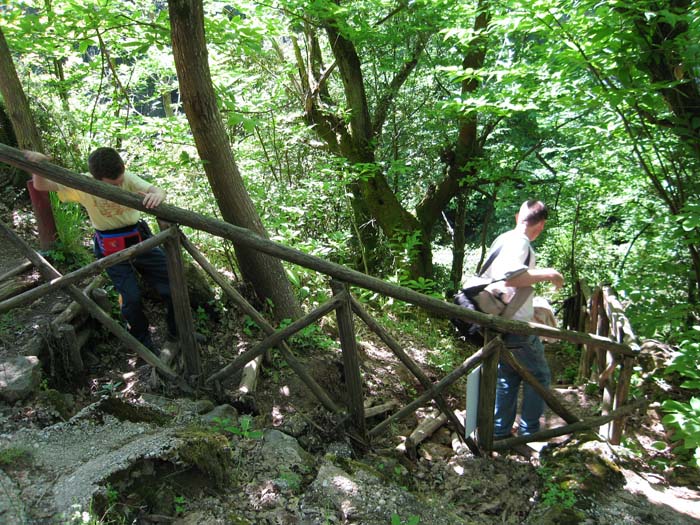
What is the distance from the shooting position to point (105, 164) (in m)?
3.47

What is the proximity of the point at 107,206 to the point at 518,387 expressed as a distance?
11.6 feet

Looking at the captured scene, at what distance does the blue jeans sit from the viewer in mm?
3811

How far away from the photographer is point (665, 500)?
140 inches

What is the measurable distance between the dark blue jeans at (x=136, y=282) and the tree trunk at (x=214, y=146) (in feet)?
3.16

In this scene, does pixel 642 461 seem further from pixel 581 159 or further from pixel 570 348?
pixel 581 159

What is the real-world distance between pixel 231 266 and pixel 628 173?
224 inches

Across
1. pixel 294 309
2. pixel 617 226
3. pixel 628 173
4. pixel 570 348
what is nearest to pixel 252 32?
pixel 294 309

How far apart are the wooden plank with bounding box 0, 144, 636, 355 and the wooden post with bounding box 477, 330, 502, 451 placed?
24 centimetres

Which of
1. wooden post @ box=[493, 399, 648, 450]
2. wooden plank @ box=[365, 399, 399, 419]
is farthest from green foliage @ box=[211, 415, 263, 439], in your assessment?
wooden post @ box=[493, 399, 648, 450]

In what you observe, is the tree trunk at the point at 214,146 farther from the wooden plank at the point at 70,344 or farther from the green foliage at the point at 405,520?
the green foliage at the point at 405,520

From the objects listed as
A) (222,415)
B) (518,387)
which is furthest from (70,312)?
(518,387)

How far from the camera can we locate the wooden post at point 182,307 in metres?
3.38

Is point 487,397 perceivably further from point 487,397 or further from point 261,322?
point 261,322

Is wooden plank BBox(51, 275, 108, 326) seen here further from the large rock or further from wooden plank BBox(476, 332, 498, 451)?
wooden plank BBox(476, 332, 498, 451)
